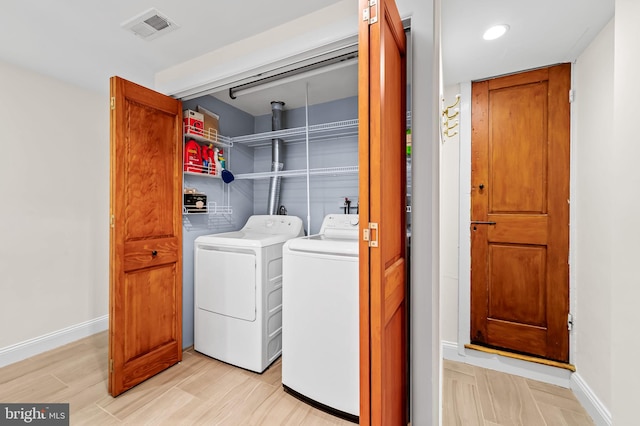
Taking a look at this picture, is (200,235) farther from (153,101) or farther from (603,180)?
(603,180)

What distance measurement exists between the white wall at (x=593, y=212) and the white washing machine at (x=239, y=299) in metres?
2.13

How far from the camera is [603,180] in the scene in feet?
5.43

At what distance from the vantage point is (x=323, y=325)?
169cm

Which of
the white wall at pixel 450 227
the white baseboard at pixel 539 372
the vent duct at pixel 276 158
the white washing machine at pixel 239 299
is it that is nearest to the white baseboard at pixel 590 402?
the white baseboard at pixel 539 372

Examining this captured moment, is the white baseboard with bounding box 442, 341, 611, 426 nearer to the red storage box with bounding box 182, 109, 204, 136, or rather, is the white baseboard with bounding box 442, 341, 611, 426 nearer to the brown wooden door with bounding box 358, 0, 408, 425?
the brown wooden door with bounding box 358, 0, 408, 425

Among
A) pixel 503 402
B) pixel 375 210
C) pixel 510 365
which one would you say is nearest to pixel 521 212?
pixel 510 365

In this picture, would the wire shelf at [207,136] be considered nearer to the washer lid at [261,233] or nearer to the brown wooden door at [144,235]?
the brown wooden door at [144,235]

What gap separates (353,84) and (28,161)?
2840 mm

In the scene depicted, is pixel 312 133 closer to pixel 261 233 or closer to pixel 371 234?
pixel 261 233

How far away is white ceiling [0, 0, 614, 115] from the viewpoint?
4.96 feet

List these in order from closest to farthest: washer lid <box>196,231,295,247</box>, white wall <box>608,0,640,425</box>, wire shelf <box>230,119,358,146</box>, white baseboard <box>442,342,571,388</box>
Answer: white wall <box>608,0,640,425</box> < white baseboard <box>442,342,571,388</box> < washer lid <box>196,231,295,247</box> < wire shelf <box>230,119,358,146</box>

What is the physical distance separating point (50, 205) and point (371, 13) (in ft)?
10.0

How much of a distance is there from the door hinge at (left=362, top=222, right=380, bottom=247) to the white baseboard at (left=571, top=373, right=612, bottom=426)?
1899 mm

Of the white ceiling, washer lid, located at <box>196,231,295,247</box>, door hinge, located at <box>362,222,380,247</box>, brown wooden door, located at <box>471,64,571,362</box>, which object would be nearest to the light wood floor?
brown wooden door, located at <box>471,64,571,362</box>
